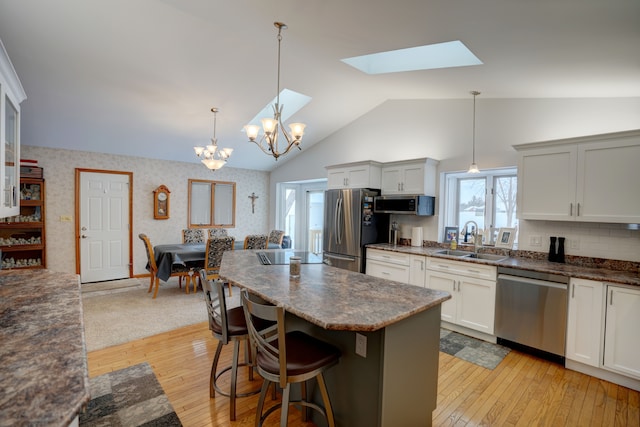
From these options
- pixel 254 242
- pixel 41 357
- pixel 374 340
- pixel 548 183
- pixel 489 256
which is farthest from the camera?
pixel 254 242

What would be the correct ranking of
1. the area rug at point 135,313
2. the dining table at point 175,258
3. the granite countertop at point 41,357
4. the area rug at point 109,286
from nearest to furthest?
the granite countertop at point 41,357, the area rug at point 135,313, the dining table at point 175,258, the area rug at point 109,286

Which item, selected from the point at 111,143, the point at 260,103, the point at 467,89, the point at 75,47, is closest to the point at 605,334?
the point at 467,89

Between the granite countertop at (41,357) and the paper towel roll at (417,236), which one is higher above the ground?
the paper towel roll at (417,236)

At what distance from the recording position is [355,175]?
16.2ft

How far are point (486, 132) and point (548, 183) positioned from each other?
3.44ft

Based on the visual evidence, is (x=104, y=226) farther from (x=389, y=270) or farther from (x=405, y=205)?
(x=405, y=205)

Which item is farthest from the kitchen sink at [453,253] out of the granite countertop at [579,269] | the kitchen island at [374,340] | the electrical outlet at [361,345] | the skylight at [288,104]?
the skylight at [288,104]

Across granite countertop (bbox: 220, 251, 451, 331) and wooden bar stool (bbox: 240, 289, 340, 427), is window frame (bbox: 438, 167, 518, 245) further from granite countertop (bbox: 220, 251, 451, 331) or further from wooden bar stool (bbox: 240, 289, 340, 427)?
wooden bar stool (bbox: 240, 289, 340, 427)

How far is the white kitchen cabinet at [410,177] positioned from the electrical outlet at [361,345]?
293 cm

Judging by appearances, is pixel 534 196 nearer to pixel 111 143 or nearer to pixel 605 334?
pixel 605 334

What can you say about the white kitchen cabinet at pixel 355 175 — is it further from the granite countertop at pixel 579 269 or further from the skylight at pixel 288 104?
the granite countertop at pixel 579 269

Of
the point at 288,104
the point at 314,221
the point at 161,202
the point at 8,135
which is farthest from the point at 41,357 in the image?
the point at 314,221

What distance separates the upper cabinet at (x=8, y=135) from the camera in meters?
1.83

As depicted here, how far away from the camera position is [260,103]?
4.57 meters
